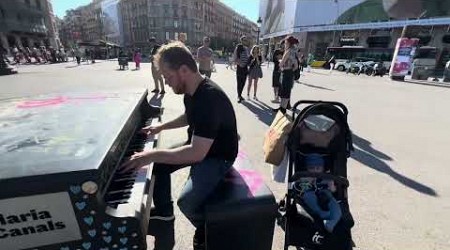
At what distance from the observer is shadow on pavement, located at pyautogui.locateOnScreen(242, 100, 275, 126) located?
6998 mm

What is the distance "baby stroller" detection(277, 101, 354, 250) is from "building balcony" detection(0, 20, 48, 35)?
54762mm

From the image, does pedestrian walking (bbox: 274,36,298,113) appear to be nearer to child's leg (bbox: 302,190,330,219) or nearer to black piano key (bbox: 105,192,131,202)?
child's leg (bbox: 302,190,330,219)

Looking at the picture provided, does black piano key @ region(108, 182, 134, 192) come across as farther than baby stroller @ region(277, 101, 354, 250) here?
No

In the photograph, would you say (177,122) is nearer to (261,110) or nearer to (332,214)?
(332,214)

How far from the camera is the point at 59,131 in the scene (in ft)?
6.33

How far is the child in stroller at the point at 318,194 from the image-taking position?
2322 mm

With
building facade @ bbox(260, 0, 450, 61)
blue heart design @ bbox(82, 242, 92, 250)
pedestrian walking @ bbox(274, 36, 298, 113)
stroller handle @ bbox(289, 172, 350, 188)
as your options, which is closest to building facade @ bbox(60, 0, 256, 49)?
building facade @ bbox(260, 0, 450, 61)

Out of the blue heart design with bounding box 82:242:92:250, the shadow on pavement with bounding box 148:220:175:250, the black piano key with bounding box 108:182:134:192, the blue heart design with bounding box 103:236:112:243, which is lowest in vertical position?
the shadow on pavement with bounding box 148:220:175:250

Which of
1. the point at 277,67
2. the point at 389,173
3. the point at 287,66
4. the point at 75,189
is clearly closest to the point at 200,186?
the point at 75,189

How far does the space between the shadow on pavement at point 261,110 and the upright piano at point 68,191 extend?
16.7ft

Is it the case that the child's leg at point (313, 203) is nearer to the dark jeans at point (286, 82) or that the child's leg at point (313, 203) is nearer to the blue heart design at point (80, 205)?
the blue heart design at point (80, 205)

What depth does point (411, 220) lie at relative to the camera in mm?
3107

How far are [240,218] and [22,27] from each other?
200 feet

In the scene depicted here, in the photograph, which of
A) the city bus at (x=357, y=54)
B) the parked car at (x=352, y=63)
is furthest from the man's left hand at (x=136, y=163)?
the city bus at (x=357, y=54)
